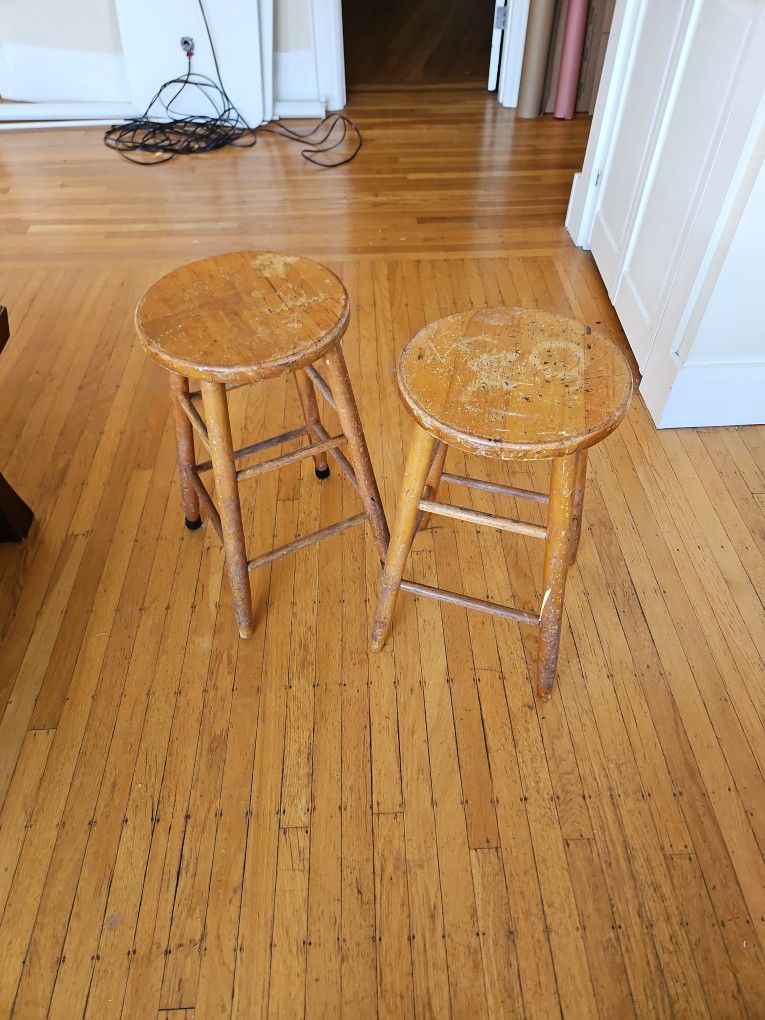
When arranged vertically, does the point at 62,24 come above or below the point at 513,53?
above

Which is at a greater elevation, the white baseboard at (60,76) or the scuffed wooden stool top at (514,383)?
the scuffed wooden stool top at (514,383)

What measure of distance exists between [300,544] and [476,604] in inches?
16.3

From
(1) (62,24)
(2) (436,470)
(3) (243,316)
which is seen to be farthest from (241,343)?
(1) (62,24)

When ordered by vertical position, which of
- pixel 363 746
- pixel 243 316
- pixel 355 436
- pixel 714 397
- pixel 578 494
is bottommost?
pixel 363 746

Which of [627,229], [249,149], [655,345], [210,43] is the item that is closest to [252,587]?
[655,345]

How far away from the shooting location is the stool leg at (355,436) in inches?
52.0

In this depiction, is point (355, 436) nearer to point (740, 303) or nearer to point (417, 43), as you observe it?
point (740, 303)

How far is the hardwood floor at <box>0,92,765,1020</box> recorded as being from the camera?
3.82 ft

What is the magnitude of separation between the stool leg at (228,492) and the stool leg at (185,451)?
0.30 feet

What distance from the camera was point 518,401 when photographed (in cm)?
110

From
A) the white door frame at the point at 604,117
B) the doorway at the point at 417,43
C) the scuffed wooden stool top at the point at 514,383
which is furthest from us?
the doorway at the point at 417,43

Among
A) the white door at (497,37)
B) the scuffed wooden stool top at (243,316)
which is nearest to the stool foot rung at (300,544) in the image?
the scuffed wooden stool top at (243,316)

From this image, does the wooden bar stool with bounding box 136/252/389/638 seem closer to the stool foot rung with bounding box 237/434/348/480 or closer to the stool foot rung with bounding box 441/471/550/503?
the stool foot rung with bounding box 237/434/348/480

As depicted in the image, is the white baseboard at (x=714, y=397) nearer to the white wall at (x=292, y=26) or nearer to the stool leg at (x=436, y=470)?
the stool leg at (x=436, y=470)
